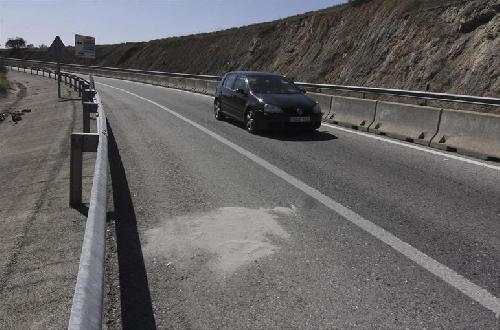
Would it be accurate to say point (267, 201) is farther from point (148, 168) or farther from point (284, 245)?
point (148, 168)

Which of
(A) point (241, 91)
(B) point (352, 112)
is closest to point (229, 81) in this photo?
A: (A) point (241, 91)

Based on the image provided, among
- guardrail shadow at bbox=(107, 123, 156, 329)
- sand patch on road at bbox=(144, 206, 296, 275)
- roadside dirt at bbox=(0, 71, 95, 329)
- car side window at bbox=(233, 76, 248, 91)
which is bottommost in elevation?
roadside dirt at bbox=(0, 71, 95, 329)

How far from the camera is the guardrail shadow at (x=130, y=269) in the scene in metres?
3.39

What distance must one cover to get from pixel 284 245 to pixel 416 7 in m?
27.7

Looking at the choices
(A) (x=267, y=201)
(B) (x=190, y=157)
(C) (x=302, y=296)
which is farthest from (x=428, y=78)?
(C) (x=302, y=296)

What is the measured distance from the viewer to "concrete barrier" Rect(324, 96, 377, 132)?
13281 millimetres

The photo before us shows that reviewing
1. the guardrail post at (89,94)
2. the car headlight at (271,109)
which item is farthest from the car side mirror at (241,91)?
the guardrail post at (89,94)

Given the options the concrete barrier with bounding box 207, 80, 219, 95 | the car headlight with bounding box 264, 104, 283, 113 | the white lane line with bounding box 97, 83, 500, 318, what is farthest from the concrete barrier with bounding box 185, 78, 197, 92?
the white lane line with bounding box 97, 83, 500, 318

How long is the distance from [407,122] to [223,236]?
792 cm

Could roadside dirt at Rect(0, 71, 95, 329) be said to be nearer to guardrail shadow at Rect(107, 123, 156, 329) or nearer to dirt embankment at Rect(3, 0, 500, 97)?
guardrail shadow at Rect(107, 123, 156, 329)

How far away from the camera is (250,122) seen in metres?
12.8

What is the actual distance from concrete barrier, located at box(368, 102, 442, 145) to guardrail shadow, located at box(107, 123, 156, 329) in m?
7.00

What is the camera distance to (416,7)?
1139 inches

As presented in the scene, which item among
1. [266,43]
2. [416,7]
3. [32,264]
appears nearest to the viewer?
[32,264]
